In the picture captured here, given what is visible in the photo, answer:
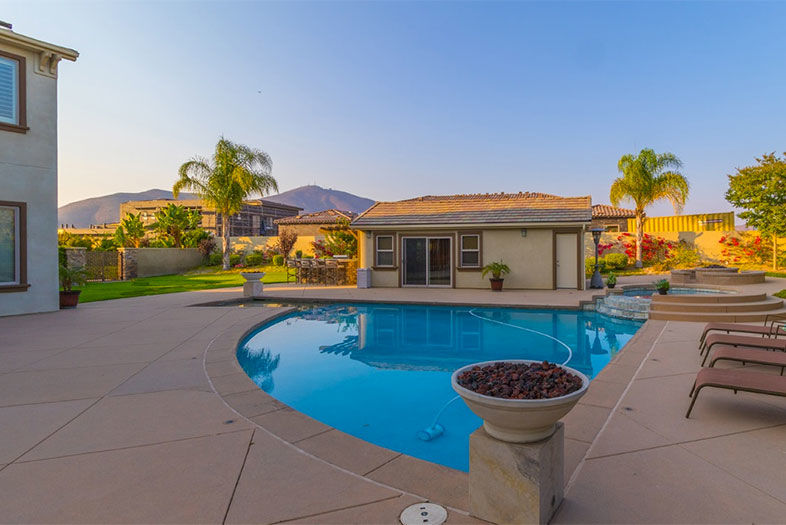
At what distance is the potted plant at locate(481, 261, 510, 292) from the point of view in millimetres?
15508

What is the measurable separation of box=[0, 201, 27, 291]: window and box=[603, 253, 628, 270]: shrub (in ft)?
77.3

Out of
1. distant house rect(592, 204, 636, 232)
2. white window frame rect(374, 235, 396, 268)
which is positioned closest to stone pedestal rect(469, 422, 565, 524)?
white window frame rect(374, 235, 396, 268)

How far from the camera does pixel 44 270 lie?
1066cm

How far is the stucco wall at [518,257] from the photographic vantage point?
51.8ft

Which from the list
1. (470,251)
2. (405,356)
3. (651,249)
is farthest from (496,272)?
(651,249)

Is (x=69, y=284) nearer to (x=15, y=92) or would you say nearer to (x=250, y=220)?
(x=15, y=92)

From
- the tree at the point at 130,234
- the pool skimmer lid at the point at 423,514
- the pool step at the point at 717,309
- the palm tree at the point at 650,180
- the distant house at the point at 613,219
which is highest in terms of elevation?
the palm tree at the point at 650,180

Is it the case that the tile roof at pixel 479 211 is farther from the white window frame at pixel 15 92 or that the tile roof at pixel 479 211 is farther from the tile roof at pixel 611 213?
the tile roof at pixel 611 213

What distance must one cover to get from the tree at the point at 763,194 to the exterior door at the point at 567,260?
26.9 feet

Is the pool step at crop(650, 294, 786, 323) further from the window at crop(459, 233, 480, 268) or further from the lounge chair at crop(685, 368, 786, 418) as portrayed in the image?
the window at crop(459, 233, 480, 268)

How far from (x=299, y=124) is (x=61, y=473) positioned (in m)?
18.7

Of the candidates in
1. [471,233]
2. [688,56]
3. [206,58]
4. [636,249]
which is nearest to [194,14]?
[206,58]

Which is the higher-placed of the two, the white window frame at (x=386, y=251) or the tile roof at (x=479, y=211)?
the tile roof at (x=479, y=211)

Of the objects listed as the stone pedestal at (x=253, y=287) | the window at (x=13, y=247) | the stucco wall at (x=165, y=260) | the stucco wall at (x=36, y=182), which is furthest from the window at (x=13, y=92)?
the stucco wall at (x=165, y=260)
